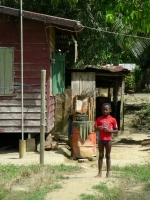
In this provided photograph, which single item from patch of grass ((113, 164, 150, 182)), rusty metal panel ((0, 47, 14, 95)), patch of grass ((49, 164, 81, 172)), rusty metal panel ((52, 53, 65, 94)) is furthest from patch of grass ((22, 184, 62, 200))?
rusty metal panel ((52, 53, 65, 94))

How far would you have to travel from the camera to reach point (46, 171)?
7512 millimetres

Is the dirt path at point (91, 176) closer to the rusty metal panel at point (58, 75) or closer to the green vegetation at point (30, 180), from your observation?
the green vegetation at point (30, 180)

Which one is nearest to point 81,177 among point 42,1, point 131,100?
point 42,1

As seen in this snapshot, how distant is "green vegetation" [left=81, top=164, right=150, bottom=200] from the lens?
19.6ft

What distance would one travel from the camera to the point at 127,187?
669 cm

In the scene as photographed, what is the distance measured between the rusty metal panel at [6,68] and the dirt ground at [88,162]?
5.49ft

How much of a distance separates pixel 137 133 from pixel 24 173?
7.74 meters

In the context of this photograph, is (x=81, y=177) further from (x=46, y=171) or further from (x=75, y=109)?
(x=75, y=109)

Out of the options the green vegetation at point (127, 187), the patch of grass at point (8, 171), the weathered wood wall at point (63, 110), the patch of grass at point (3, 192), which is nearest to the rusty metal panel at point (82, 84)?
the weathered wood wall at point (63, 110)

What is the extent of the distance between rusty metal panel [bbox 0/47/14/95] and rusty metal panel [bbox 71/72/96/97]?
260 cm

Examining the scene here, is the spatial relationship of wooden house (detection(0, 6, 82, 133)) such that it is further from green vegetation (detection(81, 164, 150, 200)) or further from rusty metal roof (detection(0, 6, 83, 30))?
green vegetation (detection(81, 164, 150, 200))

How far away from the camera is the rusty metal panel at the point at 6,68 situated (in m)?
9.73

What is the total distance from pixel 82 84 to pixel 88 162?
3226 millimetres

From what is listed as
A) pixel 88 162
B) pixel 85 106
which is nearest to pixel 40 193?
pixel 88 162
